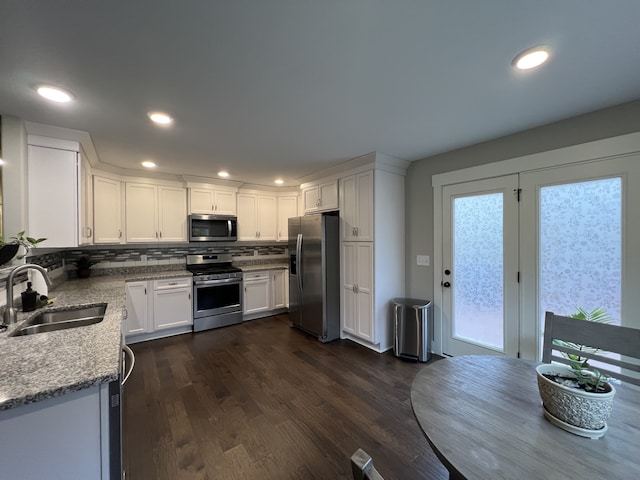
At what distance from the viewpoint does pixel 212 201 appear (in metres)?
4.23

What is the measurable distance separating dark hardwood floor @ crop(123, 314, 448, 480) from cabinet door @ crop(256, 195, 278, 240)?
6.79 feet

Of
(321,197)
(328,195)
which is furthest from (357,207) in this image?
(321,197)

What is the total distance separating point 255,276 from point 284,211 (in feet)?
4.41

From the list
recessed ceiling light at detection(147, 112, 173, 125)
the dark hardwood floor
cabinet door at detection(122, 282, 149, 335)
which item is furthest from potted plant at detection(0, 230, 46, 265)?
cabinet door at detection(122, 282, 149, 335)

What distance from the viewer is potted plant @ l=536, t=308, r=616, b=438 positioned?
2.73 ft

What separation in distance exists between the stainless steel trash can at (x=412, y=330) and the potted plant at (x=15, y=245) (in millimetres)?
3330

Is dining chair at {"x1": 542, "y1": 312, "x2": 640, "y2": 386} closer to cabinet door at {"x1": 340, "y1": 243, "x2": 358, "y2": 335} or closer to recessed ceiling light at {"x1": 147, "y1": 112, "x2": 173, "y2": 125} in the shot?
cabinet door at {"x1": 340, "y1": 243, "x2": 358, "y2": 335}

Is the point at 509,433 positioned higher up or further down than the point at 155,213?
further down

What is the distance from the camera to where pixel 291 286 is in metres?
4.16

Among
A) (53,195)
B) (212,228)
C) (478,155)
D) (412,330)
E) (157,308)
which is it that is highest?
(478,155)

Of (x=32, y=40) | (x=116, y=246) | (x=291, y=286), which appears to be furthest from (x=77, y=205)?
(x=291, y=286)

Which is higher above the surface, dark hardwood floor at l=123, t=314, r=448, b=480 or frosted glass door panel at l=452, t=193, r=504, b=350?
frosted glass door panel at l=452, t=193, r=504, b=350

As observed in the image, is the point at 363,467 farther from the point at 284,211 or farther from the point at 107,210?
the point at 284,211

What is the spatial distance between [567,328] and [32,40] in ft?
10.0
